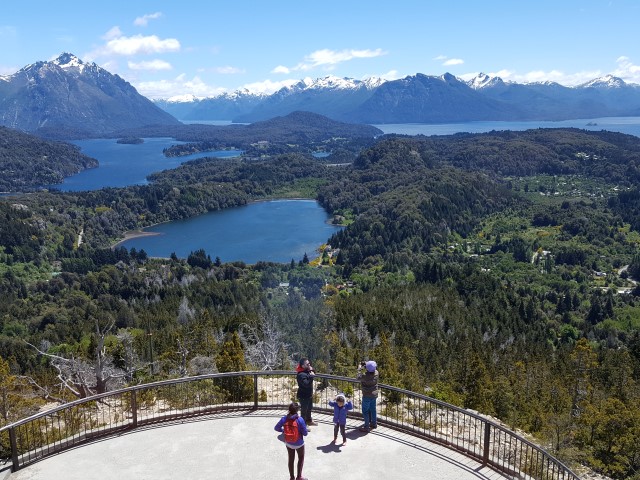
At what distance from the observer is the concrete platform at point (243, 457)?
10133 mm

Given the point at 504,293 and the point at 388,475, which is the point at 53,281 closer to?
the point at 504,293

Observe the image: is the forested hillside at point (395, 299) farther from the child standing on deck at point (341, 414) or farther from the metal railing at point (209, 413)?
the child standing on deck at point (341, 414)

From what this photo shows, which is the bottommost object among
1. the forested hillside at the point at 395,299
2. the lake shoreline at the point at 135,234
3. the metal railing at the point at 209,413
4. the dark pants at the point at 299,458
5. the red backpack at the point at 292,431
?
the lake shoreline at the point at 135,234

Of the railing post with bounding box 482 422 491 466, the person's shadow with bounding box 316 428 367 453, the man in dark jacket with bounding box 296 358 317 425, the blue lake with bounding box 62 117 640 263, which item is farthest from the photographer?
the blue lake with bounding box 62 117 640 263

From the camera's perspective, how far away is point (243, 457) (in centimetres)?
1073

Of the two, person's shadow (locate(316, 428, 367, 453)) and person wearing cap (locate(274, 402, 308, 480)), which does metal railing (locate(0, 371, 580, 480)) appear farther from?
person wearing cap (locate(274, 402, 308, 480))

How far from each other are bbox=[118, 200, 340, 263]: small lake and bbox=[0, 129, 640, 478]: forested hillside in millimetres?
6527

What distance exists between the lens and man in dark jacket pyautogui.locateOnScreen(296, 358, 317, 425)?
11.5m

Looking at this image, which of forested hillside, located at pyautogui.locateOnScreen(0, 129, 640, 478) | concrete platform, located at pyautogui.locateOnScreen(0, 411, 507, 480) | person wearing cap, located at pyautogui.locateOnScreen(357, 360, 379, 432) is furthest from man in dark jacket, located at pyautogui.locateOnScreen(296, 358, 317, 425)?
forested hillside, located at pyautogui.locateOnScreen(0, 129, 640, 478)

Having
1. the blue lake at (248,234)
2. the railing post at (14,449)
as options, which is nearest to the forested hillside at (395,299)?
the railing post at (14,449)

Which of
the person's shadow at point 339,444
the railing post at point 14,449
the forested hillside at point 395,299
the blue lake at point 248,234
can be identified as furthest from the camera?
the blue lake at point 248,234

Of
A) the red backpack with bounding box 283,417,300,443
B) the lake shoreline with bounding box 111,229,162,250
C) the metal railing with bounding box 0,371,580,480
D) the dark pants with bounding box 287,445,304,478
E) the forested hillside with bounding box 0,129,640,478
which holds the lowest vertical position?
the lake shoreline with bounding box 111,229,162,250

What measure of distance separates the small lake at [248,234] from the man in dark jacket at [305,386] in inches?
3662

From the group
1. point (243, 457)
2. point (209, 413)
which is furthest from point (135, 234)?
point (243, 457)
